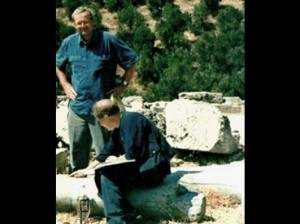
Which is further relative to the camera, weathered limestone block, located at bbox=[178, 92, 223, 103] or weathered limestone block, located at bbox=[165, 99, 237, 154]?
weathered limestone block, located at bbox=[178, 92, 223, 103]

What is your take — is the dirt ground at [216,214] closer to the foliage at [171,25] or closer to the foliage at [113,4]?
the foliage at [113,4]

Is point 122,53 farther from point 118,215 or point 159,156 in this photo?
point 118,215

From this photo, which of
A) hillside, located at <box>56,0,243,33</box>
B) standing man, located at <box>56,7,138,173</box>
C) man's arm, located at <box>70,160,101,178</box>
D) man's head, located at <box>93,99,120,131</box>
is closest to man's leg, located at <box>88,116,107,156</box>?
standing man, located at <box>56,7,138,173</box>

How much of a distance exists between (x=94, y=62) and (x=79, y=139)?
0.62 meters

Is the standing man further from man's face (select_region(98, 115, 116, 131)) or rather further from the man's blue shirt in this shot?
man's face (select_region(98, 115, 116, 131))

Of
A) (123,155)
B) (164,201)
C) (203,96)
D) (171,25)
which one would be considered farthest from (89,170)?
(171,25)

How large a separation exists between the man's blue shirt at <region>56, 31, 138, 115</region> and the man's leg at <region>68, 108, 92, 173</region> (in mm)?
72

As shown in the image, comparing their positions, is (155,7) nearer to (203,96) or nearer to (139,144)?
(203,96)

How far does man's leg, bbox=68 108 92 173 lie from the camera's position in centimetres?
513

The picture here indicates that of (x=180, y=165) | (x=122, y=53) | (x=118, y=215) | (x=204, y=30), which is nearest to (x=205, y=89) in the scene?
(x=204, y=30)

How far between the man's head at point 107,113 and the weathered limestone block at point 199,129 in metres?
3.02

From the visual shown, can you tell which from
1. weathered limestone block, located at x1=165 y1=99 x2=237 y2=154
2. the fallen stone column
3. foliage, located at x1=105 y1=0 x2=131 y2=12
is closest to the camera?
the fallen stone column

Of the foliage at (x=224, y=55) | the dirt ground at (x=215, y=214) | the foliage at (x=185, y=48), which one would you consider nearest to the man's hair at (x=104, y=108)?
the dirt ground at (x=215, y=214)

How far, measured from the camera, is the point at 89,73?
5.12 metres
